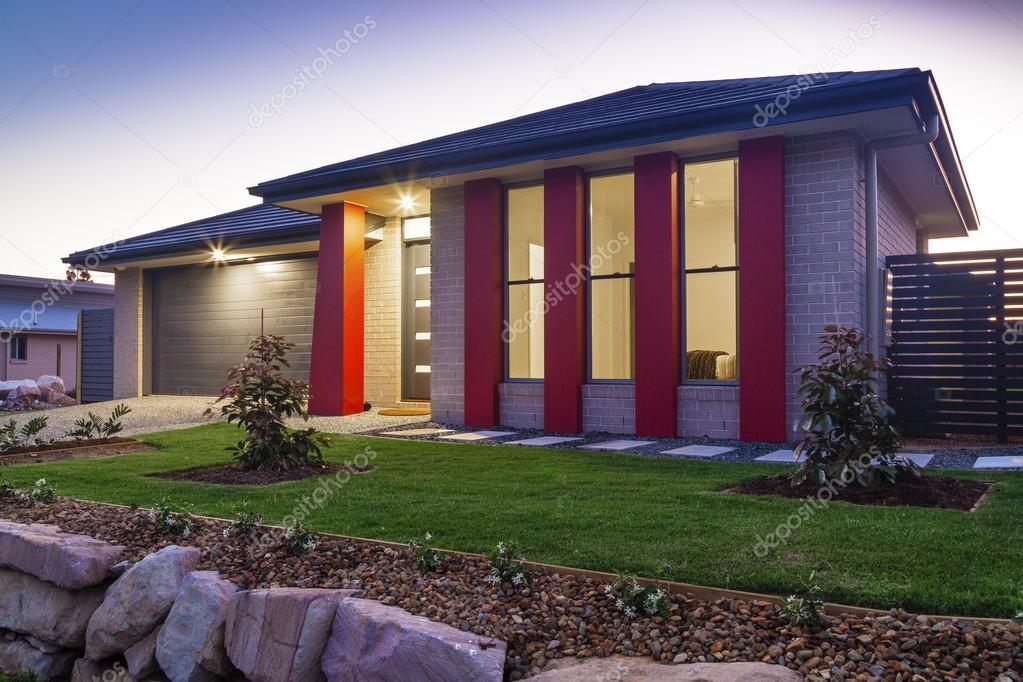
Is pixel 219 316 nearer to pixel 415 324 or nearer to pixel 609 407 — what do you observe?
pixel 415 324

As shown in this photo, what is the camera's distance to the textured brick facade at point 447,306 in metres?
9.56

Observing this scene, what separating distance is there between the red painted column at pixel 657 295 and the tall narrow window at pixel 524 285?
1544 millimetres

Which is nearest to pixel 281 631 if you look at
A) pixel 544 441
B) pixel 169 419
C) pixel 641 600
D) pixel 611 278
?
pixel 641 600

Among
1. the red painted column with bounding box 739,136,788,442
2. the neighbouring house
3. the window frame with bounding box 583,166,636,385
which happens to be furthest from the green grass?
the window frame with bounding box 583,166,636,385

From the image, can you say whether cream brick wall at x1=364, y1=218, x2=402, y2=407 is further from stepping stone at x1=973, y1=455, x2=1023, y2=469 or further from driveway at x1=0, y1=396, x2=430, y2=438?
stepping stone at x1=973, y1=455, x2=1023, y2=469

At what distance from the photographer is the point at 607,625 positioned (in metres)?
2.64

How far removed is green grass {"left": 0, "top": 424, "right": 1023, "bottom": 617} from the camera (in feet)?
9.17

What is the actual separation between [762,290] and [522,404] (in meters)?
3.15

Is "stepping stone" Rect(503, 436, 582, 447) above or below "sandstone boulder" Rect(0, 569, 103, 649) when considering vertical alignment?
above

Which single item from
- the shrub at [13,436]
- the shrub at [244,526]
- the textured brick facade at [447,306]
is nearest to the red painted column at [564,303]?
the textured brick facade at [447,306]

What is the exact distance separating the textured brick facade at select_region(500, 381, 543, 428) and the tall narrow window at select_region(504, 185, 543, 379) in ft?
0.85

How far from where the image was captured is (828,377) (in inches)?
184

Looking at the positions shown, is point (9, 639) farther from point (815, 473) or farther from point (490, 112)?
point (490, 112)

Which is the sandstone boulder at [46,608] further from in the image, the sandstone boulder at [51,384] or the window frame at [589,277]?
the sandstone boulder at [51,384]
